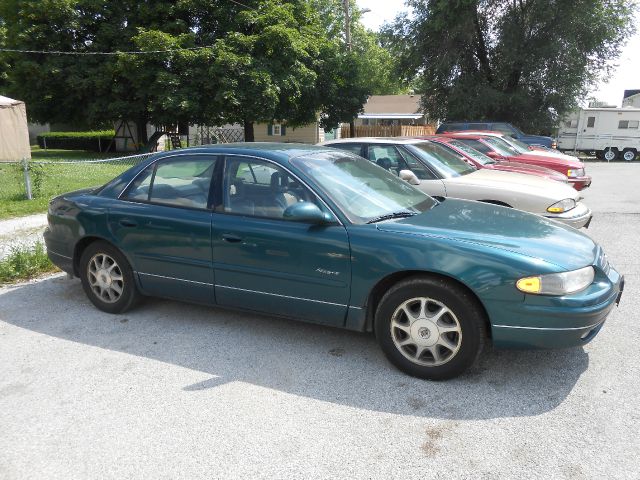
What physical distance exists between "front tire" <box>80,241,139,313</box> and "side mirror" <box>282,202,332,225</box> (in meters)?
1.79

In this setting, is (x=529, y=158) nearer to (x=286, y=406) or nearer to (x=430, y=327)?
(x=430, y=327)

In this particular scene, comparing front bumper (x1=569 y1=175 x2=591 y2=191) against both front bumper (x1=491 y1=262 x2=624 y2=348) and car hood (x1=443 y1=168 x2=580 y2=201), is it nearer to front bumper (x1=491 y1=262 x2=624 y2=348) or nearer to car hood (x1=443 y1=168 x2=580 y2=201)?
car hood (x1=443 y1=168 x2=580 y2=201)

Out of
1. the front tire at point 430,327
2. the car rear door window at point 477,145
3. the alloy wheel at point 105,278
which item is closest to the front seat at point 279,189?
the front tire at point 430,327

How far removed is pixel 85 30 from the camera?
23.1 m

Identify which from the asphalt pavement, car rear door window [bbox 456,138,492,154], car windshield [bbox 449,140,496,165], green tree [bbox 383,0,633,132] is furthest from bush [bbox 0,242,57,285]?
green tree [bbox 383,0,633,132]

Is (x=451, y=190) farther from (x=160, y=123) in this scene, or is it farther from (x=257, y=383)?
(x=160, y=123)

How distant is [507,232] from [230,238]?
81.3 inches

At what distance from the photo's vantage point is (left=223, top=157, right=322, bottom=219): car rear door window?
3.96m

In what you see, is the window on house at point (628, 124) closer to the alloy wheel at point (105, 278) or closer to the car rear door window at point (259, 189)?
the car rear door window at point (259, 189)

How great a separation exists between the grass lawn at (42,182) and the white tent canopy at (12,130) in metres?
4.02

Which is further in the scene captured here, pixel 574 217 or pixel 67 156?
pixel 67 156

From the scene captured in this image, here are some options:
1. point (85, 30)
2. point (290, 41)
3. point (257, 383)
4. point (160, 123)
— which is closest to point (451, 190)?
point (257, 383)

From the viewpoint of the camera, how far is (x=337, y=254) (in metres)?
3.63

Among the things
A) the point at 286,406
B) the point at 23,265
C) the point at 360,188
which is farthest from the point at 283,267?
the point at 23,265
